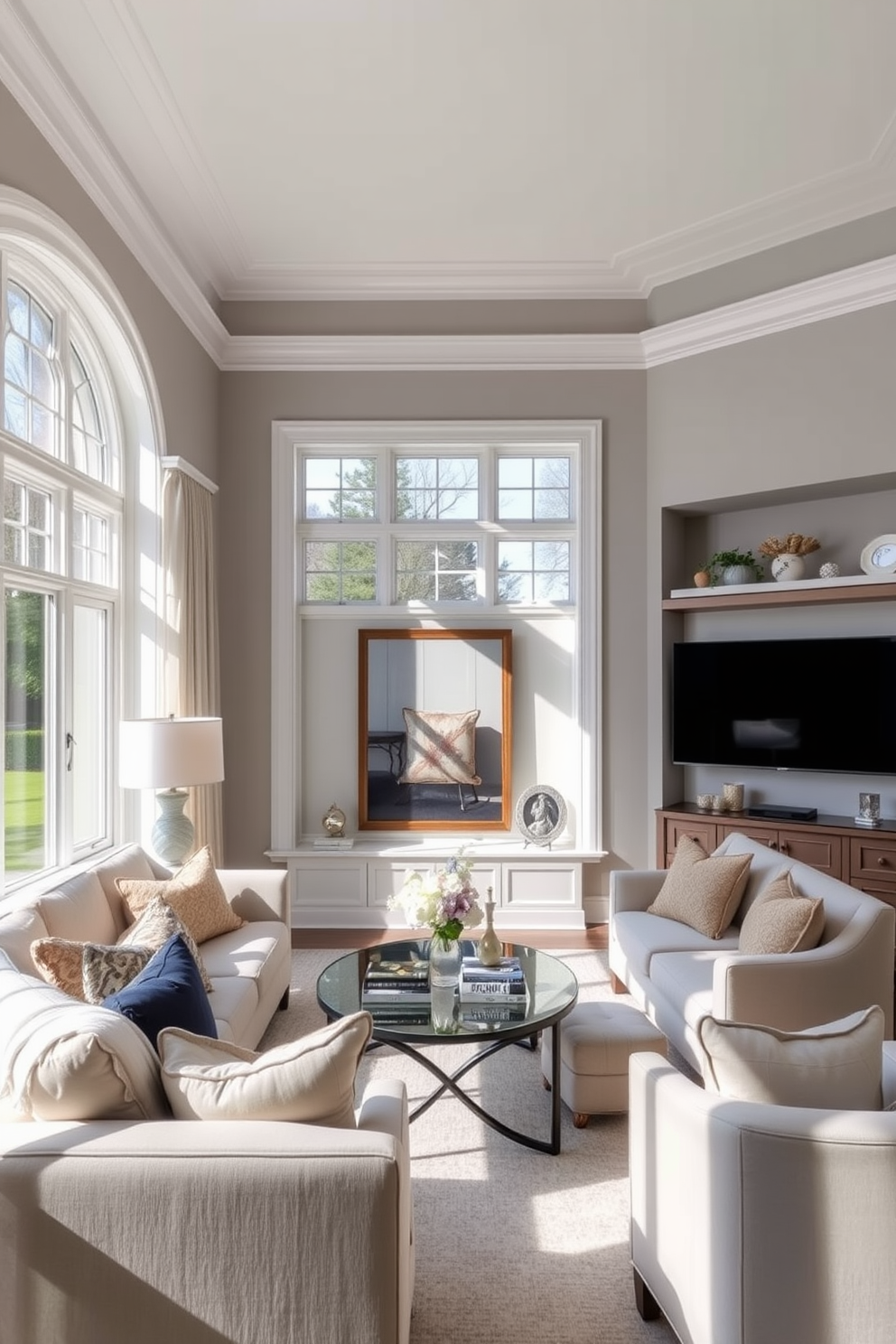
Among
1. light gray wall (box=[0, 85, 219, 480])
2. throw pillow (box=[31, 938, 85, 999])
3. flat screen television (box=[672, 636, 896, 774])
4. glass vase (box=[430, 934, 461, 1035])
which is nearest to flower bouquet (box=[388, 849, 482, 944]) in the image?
glass vase (box=[430, 934, 461, 1035])

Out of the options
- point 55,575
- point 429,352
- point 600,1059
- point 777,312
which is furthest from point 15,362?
point 777,312

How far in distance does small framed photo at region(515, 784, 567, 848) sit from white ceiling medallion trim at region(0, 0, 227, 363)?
11.7 ft

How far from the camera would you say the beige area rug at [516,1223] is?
2111 mm

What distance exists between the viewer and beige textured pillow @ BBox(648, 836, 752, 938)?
3672mm

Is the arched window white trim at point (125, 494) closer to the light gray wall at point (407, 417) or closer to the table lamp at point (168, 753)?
the table lamp at point (168, 753)

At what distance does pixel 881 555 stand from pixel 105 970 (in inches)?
175

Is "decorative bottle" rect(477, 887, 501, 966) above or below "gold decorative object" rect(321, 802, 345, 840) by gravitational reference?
below

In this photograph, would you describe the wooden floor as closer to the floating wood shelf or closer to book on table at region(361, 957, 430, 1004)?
book on table at region(361, 957, 430, 1004)

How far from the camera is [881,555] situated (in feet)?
15.7

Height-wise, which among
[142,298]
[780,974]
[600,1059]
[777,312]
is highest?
[777,312]

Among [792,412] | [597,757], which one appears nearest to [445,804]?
[597,757]

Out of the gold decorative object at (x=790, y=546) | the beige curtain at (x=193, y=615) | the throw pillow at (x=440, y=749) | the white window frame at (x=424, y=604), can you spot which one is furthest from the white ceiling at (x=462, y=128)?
the throw pillow at (x=440, y=749)

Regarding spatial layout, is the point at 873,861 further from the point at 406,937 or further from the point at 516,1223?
the point at 516,1223

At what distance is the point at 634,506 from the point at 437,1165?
4060 mm
